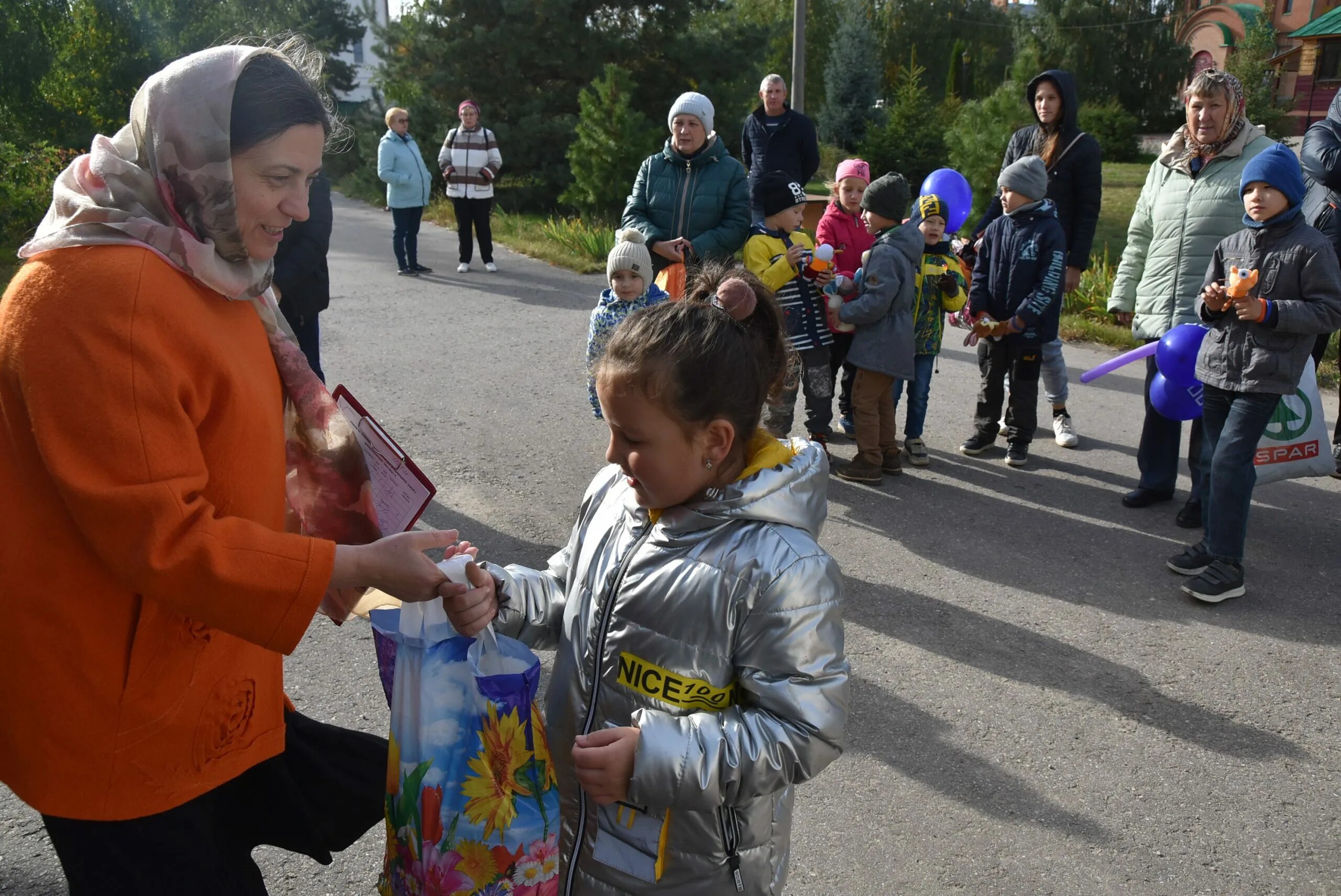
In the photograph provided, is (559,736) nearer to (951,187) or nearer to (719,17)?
(951,187)

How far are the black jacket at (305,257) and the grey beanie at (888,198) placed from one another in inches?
116

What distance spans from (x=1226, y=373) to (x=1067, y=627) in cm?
133

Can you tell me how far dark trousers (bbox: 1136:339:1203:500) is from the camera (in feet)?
18.3

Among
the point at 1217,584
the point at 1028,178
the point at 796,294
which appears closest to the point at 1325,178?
the point at 1028,178

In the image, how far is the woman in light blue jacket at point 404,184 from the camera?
1197cm

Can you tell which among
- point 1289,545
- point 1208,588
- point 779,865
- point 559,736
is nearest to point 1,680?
point 559,736

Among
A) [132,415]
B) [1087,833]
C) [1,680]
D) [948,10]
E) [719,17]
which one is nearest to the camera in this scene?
[132,415]

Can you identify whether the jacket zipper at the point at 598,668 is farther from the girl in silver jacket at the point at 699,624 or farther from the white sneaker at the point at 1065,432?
the white sneaker at the point at 1065,432

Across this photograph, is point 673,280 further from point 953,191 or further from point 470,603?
point 470,603

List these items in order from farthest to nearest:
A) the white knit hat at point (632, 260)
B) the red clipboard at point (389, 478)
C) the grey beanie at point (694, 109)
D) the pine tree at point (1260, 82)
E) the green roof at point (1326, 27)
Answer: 1. the green roof at point (1326, 27)
2. the pine tree at point (1260, 82)
3. the grey beanie at point (694, 109)
4. the white knit hat at point (632, 260)
5. the red clipboard at point (389, 478)

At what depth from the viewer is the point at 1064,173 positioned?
255 inches

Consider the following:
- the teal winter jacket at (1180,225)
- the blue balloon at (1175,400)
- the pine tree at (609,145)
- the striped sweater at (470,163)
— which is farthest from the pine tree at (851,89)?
the blue balloon at (1175,400)

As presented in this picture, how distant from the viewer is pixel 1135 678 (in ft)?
13.0

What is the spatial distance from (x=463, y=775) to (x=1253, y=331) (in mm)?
3985
